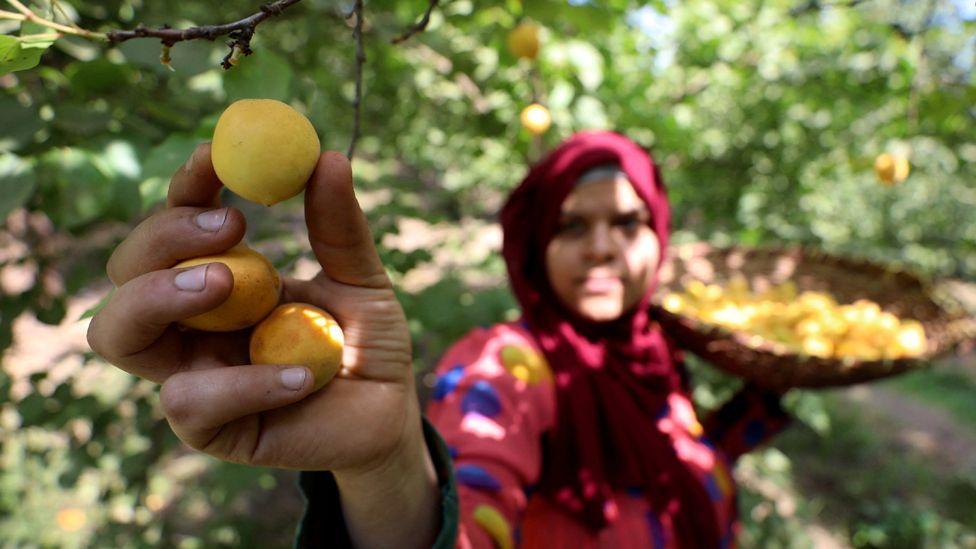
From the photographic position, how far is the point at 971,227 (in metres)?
7.44

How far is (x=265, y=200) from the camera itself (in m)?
0.74

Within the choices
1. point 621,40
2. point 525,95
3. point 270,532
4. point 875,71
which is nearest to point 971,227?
point 875,71

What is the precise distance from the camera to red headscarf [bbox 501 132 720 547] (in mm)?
1499

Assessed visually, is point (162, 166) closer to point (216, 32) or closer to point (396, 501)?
point (216, 32)

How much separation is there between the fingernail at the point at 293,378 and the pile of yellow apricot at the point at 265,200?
33 millimetres

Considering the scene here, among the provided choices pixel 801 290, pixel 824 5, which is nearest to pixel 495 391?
pixel 824 5

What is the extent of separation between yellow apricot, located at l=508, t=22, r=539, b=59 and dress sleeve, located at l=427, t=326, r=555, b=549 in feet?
2.71

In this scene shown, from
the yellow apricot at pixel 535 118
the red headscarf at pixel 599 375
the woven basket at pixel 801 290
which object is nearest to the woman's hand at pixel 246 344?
the red headscarf at pixel 599 375

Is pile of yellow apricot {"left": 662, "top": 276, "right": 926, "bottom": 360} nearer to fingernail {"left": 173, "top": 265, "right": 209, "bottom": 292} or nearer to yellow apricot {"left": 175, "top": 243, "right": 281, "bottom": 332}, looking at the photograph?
yellow apricot {"left": 175, "top": 243, "right": 281, "bottom": 332}

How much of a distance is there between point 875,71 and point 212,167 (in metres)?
2.80

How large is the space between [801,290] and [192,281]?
9.42ft

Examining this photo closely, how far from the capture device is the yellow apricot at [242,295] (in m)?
0.70

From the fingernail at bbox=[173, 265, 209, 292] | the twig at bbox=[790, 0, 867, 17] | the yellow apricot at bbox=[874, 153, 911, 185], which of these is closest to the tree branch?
the fingernail at bbox=[173, 265, 209, 292]

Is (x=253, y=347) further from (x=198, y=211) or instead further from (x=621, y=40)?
(x=621, y=40)
